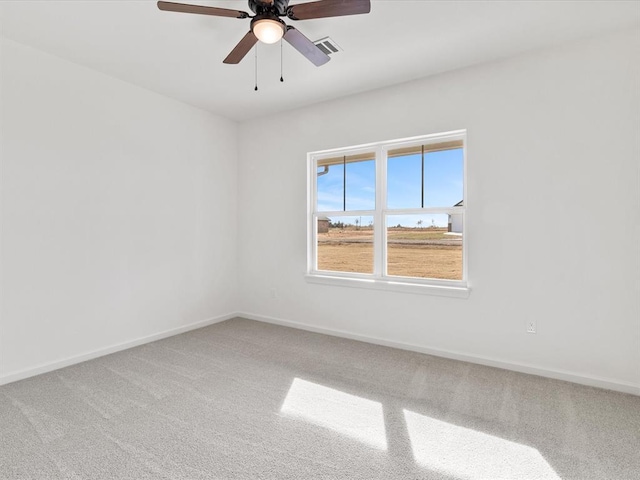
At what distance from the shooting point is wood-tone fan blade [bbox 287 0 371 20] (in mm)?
1817

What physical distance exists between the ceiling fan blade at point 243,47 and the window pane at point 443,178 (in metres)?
2.10

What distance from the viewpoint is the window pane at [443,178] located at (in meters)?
3.34

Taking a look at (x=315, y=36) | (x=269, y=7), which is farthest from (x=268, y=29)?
(x=315, y=36)

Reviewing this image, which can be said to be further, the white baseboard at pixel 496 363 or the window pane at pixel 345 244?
the window pane at pixel 345 244

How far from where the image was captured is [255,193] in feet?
15.2

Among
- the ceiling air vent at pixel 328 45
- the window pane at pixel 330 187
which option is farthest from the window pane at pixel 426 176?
the ceiling air vent at pixel 328 45

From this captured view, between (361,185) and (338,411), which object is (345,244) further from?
(338,411)

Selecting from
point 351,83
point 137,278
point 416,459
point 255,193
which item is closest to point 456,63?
point 351,83

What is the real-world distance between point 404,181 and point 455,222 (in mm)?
708

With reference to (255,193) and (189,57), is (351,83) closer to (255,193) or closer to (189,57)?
(189,57)

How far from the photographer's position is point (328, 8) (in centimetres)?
188

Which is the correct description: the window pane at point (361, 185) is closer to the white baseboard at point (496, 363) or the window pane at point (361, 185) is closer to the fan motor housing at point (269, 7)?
the white baseboard at point (496, 363)

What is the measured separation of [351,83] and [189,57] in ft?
5.17

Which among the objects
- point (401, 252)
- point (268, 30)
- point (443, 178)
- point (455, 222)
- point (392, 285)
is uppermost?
point (268, 30)
